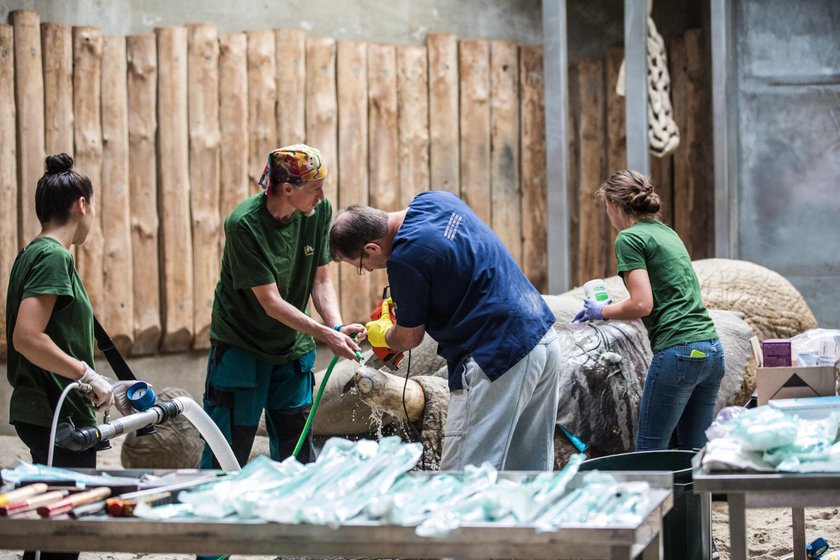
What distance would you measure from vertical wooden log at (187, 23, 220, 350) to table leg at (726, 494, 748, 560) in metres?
5.22

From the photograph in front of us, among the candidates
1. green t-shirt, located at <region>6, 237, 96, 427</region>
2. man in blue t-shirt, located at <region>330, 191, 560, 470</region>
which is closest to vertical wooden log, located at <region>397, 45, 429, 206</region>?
man in blue t-shirt, located at <region>330, 191, 560, 470</region>

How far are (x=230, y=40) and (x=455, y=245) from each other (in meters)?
4.50

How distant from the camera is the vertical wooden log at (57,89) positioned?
6.86m

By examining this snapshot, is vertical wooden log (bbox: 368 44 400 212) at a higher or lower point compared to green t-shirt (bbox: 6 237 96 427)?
higher

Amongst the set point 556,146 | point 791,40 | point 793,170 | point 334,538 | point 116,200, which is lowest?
point 334,538

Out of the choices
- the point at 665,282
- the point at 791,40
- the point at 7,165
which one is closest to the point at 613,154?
the point at 791,40

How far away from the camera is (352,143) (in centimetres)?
764

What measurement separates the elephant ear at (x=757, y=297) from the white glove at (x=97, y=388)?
438 centimetres

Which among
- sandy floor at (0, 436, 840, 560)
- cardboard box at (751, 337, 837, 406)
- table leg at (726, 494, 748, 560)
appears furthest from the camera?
sandy floor at (0, 436, 840, 560)

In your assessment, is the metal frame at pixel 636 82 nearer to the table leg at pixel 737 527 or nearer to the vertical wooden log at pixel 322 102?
the vertical wooden log at pixel 322 102

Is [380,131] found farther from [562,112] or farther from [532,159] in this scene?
[562,112]

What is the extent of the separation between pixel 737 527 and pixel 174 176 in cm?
542

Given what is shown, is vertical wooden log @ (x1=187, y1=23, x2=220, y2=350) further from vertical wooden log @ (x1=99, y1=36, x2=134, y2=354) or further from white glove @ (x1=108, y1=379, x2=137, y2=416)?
white glove @ (x1=108, y1=379, x2=137, y2=416)

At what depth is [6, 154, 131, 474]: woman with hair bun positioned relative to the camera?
3.36 m
